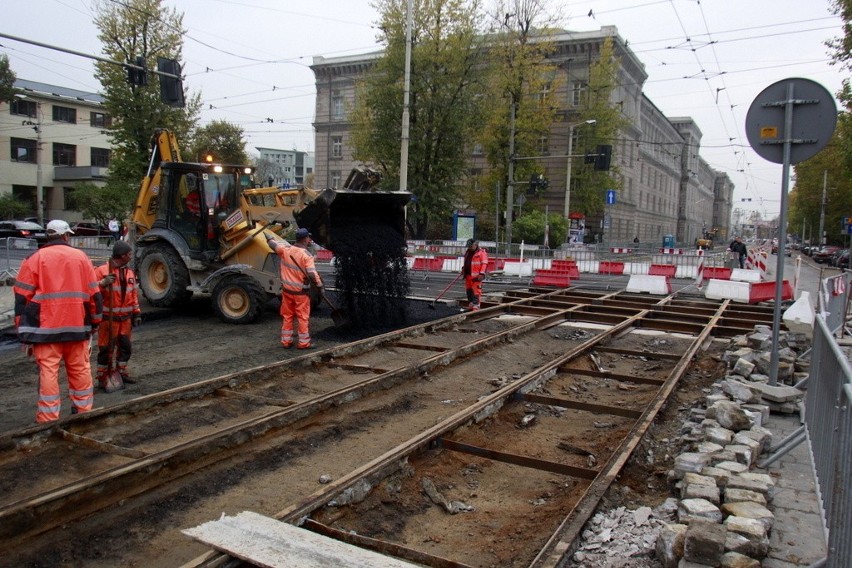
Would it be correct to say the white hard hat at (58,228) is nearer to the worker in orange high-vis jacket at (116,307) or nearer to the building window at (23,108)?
the worker in orange high-vis jacket at (116,307)

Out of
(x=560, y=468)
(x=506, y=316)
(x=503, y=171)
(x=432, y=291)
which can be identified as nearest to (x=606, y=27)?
(x=503, y=171)

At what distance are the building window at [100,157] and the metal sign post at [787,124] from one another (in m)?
62.4

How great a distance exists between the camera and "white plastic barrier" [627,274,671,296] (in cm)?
1791

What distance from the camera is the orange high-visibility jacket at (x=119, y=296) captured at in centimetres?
709

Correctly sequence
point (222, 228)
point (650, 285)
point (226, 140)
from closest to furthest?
1. point (222, 228)
2. point (650, 285)
3. point (226, 140)

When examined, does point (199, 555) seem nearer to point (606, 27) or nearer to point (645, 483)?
point (645, 483)

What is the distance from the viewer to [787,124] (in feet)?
20.3

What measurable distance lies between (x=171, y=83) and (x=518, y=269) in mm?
12592

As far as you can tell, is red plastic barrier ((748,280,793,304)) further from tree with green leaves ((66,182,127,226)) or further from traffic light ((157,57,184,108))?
tree with green leaves ((66,182,127,226))

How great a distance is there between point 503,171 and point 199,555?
1510 inches

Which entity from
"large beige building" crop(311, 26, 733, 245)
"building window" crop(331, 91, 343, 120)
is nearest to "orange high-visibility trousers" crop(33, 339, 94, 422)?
"large beige building" crop(311, 26, 733, 245)

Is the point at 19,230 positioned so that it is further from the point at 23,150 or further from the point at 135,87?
the point at 23,150

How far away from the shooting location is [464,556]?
3768mm

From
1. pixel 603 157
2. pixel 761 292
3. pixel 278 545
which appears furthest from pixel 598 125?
pixel 278 545
